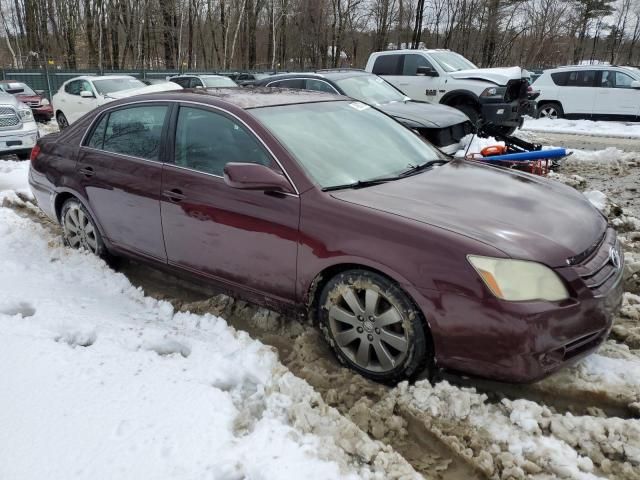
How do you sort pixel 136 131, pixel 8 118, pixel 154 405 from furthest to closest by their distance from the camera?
pixel 8 118
pixel 136 131
pixel 154 405

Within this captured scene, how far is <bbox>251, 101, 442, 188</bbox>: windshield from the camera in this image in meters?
3.22

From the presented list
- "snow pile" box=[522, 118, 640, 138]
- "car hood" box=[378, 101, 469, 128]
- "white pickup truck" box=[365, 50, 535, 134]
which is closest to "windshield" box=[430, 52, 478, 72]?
"white pickup truck" box=[365, 50, 535, 134]

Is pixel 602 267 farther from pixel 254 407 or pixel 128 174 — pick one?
pixel 128 174

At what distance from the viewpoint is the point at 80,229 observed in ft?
14.9

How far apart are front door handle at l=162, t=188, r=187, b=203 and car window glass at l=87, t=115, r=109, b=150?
1.09m

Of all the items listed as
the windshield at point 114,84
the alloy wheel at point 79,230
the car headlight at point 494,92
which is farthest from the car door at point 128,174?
the windshield at point 114,84

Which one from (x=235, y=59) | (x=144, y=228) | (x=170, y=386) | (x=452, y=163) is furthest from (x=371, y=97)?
(x=235, y=59)

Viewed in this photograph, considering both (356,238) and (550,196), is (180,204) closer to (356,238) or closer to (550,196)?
(356,238)

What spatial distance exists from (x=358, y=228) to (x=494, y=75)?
9161 mm

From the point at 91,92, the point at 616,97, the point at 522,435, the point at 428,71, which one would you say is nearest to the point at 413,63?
the point at 428,71

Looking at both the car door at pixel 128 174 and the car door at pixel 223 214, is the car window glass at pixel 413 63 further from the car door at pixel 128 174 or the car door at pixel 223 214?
the car door at pixel 223 214

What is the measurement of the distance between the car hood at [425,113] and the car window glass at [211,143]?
4.18 m

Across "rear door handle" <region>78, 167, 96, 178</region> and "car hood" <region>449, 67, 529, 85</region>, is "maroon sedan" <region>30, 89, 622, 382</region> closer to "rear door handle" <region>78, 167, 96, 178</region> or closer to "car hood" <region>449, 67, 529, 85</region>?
"rear door handle" <region>78, 167, 96, 178</region>

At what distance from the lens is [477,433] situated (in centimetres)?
251
